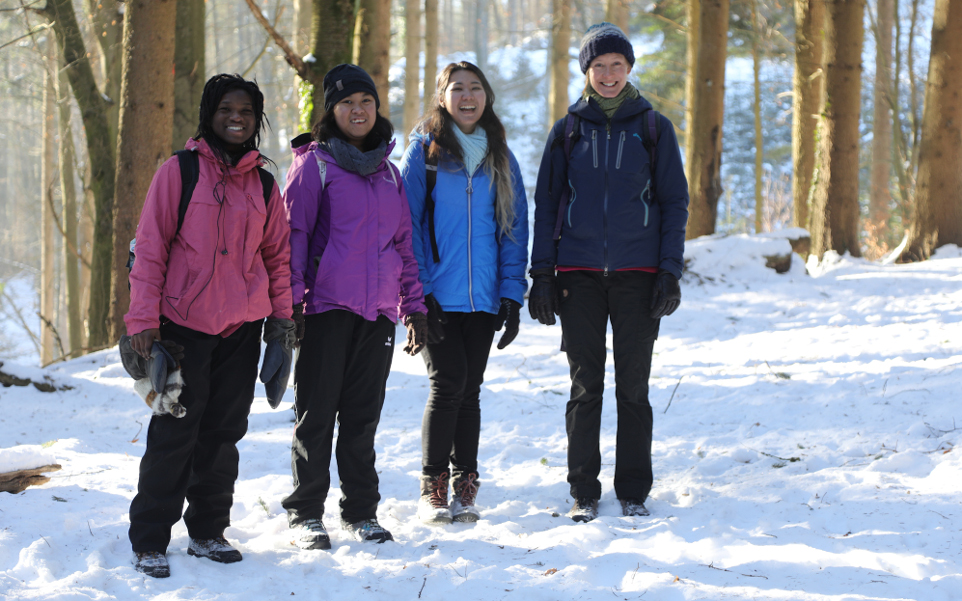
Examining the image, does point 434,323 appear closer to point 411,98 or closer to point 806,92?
point 411,98

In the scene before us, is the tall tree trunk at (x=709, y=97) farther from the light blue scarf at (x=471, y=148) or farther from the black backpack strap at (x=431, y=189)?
the black backpack strap at (x=431, y=189)

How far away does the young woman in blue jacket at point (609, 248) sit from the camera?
3.55 metres

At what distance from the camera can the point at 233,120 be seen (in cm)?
297

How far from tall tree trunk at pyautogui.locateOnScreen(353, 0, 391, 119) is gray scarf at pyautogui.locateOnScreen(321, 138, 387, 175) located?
13.3 feet

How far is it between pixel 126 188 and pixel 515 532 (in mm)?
5394

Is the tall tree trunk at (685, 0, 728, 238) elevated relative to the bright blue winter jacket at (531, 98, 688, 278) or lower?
elevated

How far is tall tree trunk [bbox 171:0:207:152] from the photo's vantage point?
313 inches

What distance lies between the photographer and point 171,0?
259 inches

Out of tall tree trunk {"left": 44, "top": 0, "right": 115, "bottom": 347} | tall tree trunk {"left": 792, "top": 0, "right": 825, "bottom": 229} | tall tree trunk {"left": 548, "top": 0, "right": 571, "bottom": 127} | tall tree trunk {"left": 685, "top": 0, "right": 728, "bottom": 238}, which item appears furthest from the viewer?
tall tree trunk {"left": 548, "top": 0, "right": 571, "bottom": 127}

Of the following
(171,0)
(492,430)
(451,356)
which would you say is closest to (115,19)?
(171,0)

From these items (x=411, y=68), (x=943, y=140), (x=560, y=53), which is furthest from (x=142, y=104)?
(x=943, y=140)

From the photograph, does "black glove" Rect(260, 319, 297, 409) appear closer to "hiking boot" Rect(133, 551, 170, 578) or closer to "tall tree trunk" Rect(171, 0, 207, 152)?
"hiking boot" Rect(133, 551, 170, 578)

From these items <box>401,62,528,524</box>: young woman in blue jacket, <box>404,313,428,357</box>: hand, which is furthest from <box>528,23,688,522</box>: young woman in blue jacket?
<box>404,313,428,357</box>: hand

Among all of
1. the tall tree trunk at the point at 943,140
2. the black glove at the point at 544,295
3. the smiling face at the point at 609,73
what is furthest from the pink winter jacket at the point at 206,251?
the tall tree trunk at the point at 943,140
